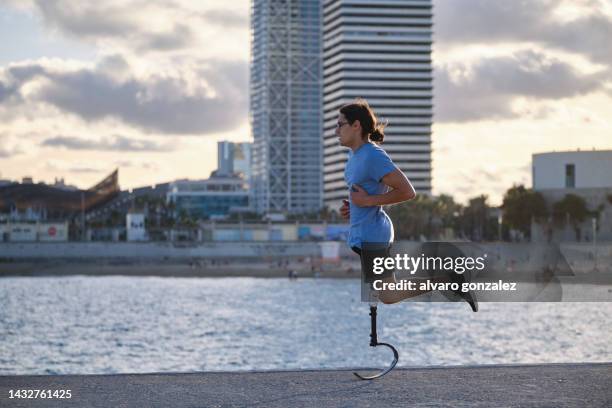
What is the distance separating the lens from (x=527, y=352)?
4956cm

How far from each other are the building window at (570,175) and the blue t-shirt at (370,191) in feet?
452

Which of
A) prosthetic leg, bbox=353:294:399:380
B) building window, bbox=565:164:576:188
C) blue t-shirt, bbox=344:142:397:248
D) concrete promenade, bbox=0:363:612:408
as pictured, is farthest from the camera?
building window, bbox=565:164:576:188

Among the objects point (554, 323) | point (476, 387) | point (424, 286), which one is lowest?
point (554, 323)

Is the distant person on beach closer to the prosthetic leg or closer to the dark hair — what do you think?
the dark hair

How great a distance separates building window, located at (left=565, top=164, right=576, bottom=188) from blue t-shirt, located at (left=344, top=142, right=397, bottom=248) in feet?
452

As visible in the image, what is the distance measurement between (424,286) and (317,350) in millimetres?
40493

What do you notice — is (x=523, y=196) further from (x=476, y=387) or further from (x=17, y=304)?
(x=476, y=387)

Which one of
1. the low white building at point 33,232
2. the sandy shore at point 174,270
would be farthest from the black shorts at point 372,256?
the low white building at point 33,232

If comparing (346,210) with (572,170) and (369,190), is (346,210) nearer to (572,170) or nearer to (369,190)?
(369,190)

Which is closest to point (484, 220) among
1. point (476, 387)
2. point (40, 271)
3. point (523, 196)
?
point (523, 196)

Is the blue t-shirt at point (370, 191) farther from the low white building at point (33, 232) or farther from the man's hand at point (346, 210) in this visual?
the low white building at point (33, 232)

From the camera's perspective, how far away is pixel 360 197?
887 centimetres

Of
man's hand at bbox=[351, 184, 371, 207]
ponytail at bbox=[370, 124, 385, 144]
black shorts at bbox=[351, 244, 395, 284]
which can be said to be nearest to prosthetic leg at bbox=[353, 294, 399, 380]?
black shorts at bbox=[351, 244, 395, 284]

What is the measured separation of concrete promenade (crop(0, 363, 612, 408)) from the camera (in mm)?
9703
